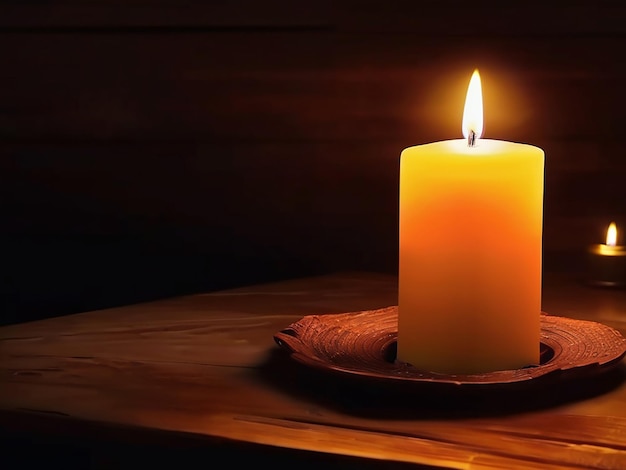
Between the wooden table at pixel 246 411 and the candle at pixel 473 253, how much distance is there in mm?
62

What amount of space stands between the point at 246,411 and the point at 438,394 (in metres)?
0.13

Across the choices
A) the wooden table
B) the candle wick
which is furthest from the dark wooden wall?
the candle wick

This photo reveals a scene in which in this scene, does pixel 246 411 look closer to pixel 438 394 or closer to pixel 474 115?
pixel 438 394

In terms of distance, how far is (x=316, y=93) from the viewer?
1.53m

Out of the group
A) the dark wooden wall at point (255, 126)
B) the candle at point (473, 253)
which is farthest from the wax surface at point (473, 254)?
the dark wooden wall at point (255, 126)

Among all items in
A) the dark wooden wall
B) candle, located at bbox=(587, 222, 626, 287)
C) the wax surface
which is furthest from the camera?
the dark wooden wall

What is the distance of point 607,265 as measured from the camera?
3.92ft

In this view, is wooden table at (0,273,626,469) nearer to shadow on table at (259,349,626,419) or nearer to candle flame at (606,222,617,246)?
shadow on table at (259,349,626,419)

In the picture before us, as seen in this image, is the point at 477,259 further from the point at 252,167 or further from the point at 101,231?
the point at 101,231

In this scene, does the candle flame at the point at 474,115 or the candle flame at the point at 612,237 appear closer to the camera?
the candle flame at the point at 474,115

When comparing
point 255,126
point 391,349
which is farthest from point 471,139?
point 255,126

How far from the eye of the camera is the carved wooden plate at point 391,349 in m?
0.65

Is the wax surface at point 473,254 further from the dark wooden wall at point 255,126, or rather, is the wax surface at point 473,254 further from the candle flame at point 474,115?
the dark wooden wall at point 255,126

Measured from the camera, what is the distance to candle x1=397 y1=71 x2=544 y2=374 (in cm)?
71
